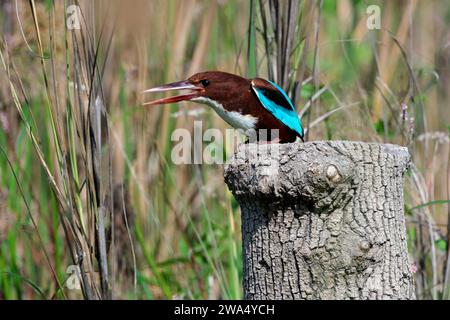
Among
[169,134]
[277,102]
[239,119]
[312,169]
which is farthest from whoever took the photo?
[169,134]

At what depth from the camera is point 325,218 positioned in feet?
6.67

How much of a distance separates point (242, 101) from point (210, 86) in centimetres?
14

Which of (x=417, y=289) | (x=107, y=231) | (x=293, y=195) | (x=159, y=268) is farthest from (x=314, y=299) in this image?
(x=159, y=268)

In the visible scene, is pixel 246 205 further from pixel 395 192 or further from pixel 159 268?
pixel 159 268

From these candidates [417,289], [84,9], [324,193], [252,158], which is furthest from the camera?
[417,289]

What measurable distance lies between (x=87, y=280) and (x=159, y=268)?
1.28m

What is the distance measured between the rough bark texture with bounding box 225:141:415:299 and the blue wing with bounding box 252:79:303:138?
2.41 ft

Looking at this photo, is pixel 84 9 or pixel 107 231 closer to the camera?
pixel 84 9

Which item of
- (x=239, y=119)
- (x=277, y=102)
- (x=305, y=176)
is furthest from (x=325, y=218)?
(x=239, y=119)

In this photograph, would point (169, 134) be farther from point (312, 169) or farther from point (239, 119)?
point (312, 169)

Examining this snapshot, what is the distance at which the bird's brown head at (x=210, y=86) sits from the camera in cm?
294

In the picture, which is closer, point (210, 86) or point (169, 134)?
point (210, 86)

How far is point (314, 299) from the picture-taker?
6.79 ft

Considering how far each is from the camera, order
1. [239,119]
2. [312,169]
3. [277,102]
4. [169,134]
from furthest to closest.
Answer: [169,134] → [239,119] → [277,102] → [312,169]
